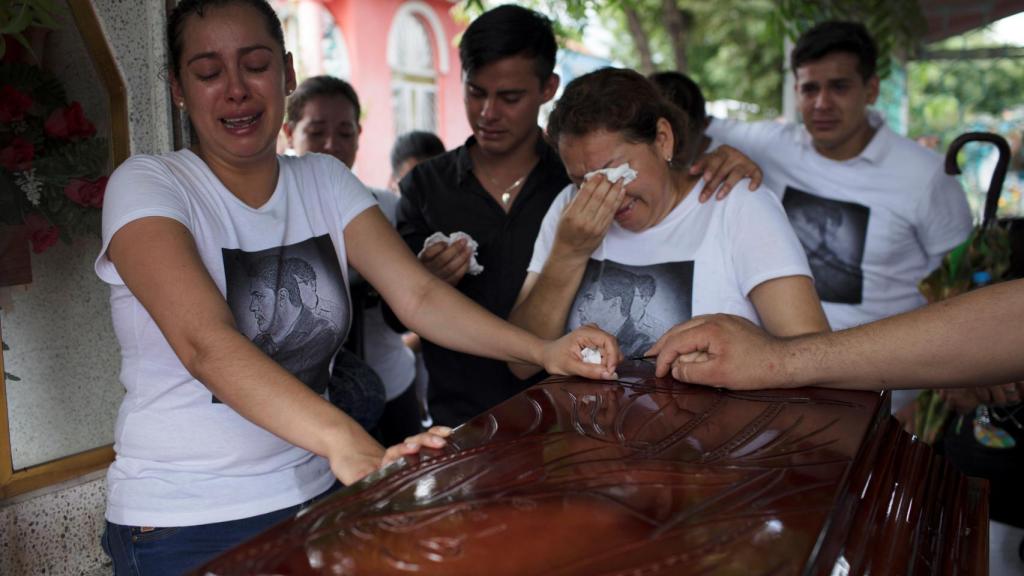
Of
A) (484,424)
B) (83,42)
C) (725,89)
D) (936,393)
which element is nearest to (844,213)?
(936,393)

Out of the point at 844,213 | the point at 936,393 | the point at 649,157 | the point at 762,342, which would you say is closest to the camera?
the point at 762,342

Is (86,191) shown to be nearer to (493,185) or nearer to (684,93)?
(493,185)

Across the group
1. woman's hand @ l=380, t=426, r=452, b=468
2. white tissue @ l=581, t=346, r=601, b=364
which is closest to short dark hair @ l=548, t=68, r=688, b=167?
white tissue @ l=581, t=346, r=601, b=364

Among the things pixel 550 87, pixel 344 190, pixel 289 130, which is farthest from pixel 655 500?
pixel 289 130

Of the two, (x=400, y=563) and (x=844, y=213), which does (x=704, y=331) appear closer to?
(x=400, y=563)

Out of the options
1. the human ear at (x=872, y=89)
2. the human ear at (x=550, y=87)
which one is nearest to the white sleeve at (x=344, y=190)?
the human ear at (x=550, y=87)

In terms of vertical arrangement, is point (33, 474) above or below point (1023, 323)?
below

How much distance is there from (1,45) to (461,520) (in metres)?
1.36

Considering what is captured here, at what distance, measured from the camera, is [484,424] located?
4.65ft

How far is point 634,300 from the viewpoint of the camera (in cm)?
218

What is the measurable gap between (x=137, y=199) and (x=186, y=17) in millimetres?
460

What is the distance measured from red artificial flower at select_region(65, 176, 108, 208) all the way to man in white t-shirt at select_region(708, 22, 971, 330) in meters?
2.39

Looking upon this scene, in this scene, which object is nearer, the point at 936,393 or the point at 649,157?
the point at 649,157

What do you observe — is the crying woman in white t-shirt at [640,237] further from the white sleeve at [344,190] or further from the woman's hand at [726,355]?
the white sleeve at [344,190]
